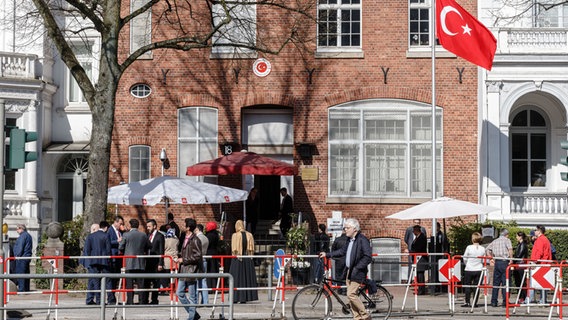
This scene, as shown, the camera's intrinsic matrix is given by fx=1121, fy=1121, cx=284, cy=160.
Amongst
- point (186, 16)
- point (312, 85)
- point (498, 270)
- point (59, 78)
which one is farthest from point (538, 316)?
point (59, 78)

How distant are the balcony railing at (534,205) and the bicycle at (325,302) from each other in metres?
12.1

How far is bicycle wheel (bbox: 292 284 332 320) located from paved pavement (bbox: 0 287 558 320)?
3.76ft

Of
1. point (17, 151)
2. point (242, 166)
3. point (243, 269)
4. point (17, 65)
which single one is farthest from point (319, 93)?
point (17, 151)

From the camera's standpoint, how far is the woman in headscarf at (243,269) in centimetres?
2417

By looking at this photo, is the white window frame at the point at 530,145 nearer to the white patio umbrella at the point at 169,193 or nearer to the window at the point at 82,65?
the white patio umbrella at the point at 169,193

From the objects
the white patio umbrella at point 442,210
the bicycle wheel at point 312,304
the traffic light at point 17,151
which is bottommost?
the bicycle wheel at point 312,304

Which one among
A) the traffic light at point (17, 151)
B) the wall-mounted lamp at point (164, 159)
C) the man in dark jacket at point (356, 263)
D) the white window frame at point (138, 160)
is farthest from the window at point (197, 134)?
the traffic light at point (17, 151)

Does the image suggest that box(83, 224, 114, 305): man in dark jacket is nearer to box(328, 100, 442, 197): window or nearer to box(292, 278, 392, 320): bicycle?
box(292, 278, 392, 320): bicycle

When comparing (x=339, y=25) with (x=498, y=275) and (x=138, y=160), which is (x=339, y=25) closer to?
(x=138, y=160)

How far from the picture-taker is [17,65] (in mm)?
35094

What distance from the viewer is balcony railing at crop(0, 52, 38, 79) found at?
114 ft

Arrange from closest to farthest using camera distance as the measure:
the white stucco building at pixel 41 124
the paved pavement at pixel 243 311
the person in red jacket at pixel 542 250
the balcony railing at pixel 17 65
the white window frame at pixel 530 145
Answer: the paved pavement at pixel 243 311 < the person in red jacket at pixel 542 250 < the white window frame at pixel 530 145 < the balcony railing at pixel 17 65 < the white stucco building at pixel 41 124

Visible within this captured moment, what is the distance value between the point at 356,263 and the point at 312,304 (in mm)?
2071

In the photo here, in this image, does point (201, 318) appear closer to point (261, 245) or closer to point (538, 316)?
point (538, 316)
